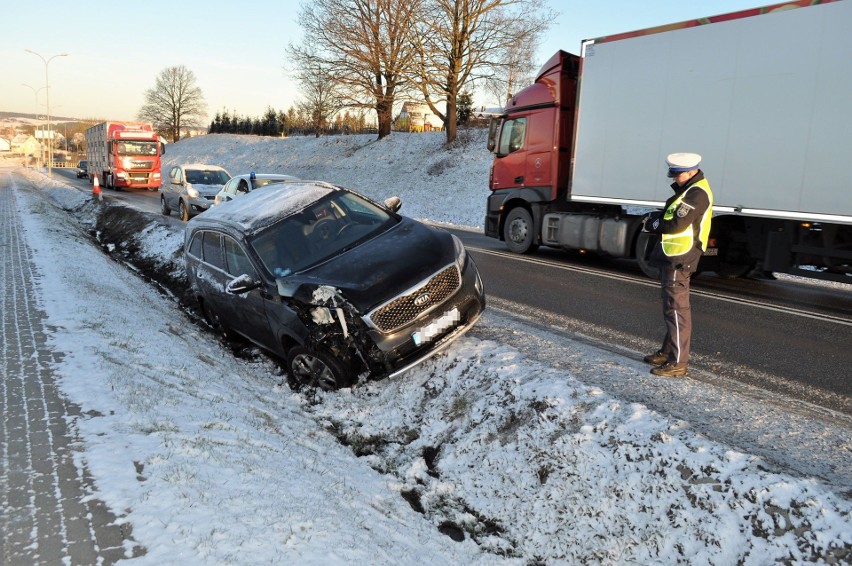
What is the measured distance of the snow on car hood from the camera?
4730mm

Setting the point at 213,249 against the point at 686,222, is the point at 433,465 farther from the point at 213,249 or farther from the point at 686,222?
the point at 213,249

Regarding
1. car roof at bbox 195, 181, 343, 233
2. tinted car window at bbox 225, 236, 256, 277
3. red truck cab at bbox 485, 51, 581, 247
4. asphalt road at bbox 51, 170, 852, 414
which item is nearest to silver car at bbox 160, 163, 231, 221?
red truck cab at bbox 485, 51, 581, 247

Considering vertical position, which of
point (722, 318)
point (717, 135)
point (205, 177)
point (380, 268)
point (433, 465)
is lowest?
point (433, 465)

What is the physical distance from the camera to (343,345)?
4.69 metres

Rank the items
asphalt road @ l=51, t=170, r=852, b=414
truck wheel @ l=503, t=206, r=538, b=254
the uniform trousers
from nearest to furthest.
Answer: the uniform trousers < asphalt road @ l=51, t=170, r=852, b=414 < truck wheel @ l=503, t=206, r=538, b=254

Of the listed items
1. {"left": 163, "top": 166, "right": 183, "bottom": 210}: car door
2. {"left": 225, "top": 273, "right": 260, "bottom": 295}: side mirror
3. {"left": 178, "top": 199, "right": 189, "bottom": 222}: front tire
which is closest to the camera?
{"left": 225, "top": 273, "right": 260, "bottom": 295}: side mirror

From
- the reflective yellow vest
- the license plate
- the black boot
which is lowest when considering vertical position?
the black boot

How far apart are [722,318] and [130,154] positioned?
31.3 meters

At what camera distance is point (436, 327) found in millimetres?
4828

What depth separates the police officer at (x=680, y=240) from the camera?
14.4 ft

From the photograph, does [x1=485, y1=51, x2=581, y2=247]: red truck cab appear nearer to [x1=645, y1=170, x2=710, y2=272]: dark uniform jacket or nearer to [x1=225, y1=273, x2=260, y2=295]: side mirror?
[x1=645, y1=170, x2=710, y2=272]: dark uniform jacket

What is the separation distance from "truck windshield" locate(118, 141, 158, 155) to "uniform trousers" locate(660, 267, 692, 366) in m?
31.8

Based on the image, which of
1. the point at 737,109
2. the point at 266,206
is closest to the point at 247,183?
the point at 266,206

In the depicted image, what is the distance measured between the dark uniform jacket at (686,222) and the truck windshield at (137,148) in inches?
1247
